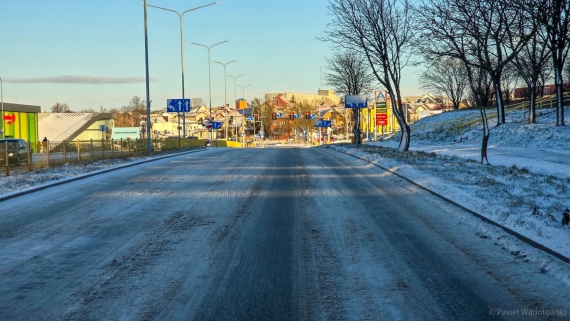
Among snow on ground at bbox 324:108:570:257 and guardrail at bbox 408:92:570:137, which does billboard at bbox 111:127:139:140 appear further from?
snow on ground at bbox 324:108:570:257

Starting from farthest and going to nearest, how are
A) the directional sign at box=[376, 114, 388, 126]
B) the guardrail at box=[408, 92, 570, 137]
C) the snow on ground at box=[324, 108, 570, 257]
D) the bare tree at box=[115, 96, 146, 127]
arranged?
the bare tree at box=[115, 96, 146, 127] → the directional sign at box=[376, 114, 388, 126] → the guardrail at box=[408, 92, 570, 137] → the snow on ground at box=[324, 108, 570, 257]

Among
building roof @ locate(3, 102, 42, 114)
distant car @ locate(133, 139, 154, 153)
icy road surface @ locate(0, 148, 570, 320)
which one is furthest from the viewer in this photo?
building roof @ locate(3, 102, 42, 114)

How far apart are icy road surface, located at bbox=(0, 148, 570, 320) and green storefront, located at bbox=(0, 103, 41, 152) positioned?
54.1 m

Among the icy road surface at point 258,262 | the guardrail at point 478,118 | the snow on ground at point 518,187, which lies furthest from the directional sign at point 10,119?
the icy road surface at point 258,262

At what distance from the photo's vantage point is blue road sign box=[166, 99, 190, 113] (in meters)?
50.4

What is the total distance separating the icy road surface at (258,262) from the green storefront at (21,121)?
54.1 m

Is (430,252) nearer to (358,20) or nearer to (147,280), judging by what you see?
(147,280)

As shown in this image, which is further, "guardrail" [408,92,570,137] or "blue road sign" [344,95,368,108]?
"blue road sign" [344,95,368,108]

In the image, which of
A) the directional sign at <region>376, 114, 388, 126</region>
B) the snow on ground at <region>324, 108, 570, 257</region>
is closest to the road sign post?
the directional sign at <region>376, 114, 388, 126</region>

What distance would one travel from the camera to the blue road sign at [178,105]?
1985 inches

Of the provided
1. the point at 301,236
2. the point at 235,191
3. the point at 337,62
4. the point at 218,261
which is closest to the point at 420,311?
the point at 218,261

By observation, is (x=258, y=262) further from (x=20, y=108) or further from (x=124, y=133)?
(x=124, y=133)

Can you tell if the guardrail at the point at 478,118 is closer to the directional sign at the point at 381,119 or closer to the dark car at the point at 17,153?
the directional sign at the point at 381,119

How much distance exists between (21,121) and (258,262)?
221ft
